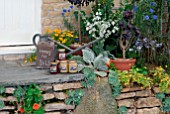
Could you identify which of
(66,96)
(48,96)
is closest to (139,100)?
(66,96)

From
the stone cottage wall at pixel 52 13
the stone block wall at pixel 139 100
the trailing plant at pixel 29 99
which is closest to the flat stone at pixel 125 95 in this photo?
the stone block wall at pixel 139 100

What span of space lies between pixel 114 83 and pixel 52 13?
1673 millimetres

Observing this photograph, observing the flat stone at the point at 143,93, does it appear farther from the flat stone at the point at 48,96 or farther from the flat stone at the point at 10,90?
the flat stone at the point at 10,90

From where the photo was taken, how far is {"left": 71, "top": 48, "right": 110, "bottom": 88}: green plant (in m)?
4.47

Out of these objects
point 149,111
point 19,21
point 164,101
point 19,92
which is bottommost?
point 149,111

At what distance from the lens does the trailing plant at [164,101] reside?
4.71 meters

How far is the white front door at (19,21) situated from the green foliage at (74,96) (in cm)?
152

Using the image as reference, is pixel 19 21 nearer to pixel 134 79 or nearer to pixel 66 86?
pixel 66 86

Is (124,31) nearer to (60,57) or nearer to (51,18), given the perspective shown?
(60,57)

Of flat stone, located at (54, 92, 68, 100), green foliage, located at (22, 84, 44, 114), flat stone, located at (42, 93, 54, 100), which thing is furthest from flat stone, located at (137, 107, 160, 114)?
green foliage, located at (22, 84, 44, 114)

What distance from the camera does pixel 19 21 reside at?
554cm

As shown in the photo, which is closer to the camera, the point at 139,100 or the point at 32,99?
the point at 32,99

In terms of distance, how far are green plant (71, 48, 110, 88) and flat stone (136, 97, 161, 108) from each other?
559mm

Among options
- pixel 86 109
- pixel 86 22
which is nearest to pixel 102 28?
pixel 86 22
